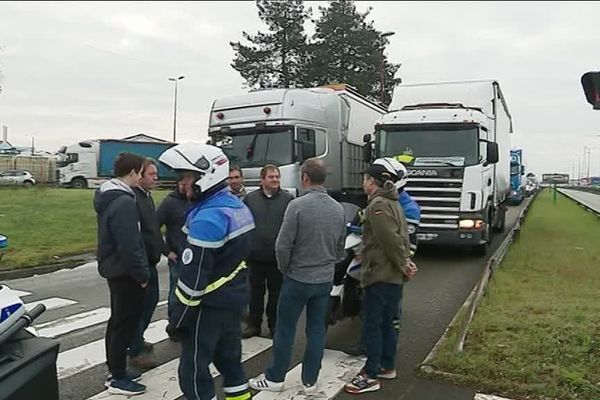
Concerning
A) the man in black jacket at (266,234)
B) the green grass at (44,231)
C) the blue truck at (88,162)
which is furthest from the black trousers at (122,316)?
the blue truck at (88,162)

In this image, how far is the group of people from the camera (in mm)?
3473

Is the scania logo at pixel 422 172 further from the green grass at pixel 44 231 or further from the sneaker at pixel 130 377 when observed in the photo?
the sneaker at pixel 130 377

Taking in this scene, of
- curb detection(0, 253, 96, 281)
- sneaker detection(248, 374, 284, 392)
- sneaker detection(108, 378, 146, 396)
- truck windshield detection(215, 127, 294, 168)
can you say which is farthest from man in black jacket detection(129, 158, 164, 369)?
truck windshield detection(215, 127, 294, 168)

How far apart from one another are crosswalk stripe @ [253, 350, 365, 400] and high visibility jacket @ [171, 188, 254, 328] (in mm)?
1480

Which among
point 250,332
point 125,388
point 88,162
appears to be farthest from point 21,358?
point 88,162

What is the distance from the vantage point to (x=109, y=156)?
44.5 metres

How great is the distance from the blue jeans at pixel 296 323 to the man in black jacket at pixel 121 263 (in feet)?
3.62

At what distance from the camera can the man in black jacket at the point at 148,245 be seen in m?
5.16

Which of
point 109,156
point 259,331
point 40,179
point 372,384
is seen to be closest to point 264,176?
point 259,331

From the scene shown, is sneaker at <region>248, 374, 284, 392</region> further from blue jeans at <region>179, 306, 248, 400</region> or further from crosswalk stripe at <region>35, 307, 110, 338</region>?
crosswalk stripe at <region>35, 307, 110, 338</region>

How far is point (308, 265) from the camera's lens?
4613mm

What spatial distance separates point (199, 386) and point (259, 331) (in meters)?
3.09

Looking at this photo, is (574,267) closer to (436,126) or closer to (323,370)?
(436,126)

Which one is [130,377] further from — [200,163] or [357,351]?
[200,163]
